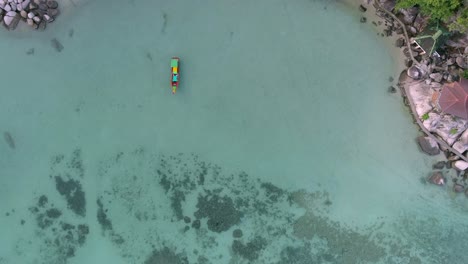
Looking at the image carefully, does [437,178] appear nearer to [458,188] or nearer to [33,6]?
[458,188]

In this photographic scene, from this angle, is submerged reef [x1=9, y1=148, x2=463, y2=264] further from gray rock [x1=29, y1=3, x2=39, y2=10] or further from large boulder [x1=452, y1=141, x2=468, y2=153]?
gray rock [x1=29, y1=3, x2=39, y2=10]

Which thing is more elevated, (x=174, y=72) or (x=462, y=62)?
(x=462, y=62)

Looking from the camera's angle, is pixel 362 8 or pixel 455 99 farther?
pixel 362 8

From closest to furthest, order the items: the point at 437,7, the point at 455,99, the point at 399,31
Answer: the point at 437,7 < the point at 455,99 < the point at 399,31

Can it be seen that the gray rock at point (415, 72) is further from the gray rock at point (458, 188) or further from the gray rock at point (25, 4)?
the gray rock at point (25, 4)

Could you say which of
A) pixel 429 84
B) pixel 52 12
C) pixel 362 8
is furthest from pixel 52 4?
Result: pixel 429 84

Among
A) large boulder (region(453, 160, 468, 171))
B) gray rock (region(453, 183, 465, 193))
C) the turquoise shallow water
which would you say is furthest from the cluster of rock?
gray rock (region(453, 183, 465, 193))

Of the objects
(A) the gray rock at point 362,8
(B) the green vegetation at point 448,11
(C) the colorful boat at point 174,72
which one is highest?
(B) the green vegetation at point 448,11

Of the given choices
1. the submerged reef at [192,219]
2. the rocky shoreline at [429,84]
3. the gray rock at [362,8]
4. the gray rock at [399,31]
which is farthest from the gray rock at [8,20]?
the gray rock at [399,31]
